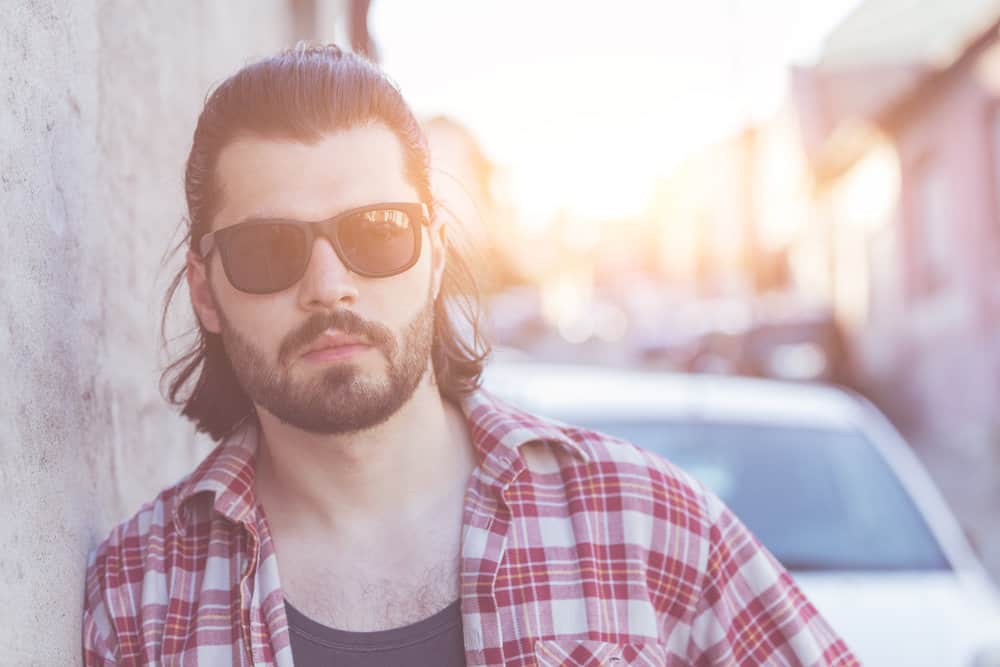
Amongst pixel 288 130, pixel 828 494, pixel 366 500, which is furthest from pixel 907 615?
pixel 288 130

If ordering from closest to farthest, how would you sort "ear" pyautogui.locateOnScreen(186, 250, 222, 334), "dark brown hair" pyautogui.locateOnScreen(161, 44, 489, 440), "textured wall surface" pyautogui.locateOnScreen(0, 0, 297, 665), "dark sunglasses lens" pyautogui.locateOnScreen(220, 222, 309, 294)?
"textured wall surface" pyautogui.locateOnScreen(0, 0, 297, 665) < "dark sunglasses lens" pyautogui.locateOnScreen(220, 222, 309, 294) < "dark brown hair" pyautogui.locateOnScreen(161, 44, 489, 440) < "ear" pyautogui.locateOnScreen(186, 250, 222, 334)

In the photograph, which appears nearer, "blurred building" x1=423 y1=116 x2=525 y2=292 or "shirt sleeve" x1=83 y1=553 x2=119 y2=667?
"shirt sleeve" x1=83 y1=553 x2=119 y2=667

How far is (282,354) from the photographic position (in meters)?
2.07

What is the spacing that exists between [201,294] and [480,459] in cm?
68

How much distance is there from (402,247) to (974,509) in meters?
9.79

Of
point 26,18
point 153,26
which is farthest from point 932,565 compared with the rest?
point 26,18

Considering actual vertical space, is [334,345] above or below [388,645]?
above

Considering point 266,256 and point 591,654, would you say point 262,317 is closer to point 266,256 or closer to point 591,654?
point 266,256

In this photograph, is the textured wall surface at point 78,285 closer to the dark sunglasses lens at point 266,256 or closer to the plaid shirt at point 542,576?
the plaid shirt at point 542,576

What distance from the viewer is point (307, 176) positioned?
2133mm

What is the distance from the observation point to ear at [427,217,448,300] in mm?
2334

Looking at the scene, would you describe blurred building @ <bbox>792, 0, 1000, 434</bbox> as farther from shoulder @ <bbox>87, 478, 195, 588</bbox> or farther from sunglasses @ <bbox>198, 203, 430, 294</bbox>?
shoulder @ <bbox>87, 478, 195, 588</bbox>

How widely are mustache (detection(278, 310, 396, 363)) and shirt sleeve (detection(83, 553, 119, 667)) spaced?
0.52 meters

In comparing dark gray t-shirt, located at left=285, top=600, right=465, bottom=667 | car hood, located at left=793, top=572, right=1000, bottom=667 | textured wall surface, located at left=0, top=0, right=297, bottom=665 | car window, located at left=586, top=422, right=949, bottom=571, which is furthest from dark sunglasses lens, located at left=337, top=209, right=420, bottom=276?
car window, located at left=586, top=422, right=949, bottom=571
